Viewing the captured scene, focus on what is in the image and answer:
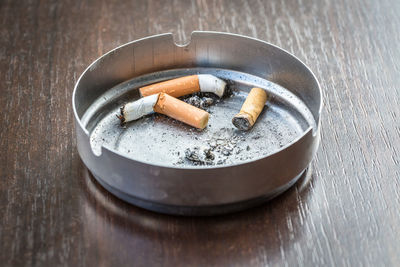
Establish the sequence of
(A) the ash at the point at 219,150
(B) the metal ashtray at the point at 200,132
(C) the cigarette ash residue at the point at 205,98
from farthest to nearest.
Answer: (C) the cigarette ash residue at the point at 205,98 → (A) the ash at the point at 219,150 → (B) the metal ashtray at the point at 200,132

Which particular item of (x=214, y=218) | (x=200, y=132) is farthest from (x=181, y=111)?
(x=214, y=218)

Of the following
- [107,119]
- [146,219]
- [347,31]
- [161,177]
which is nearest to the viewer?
[161,177]

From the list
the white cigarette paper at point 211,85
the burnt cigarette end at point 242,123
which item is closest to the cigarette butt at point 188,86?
the white cigarette paper at point 211,85

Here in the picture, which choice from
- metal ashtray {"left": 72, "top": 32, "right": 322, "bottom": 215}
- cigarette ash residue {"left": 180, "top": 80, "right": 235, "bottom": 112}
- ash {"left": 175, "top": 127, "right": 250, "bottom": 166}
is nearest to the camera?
metal ashtray {"left": 72, "top": 32, "right": 322, "bottom": 215}

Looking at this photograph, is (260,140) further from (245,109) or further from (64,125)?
(64,125)

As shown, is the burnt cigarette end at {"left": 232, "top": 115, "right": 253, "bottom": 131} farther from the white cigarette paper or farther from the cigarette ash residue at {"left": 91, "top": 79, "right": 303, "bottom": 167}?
the white cigarette paper

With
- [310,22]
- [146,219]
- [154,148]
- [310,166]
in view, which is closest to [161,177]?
[146,219]

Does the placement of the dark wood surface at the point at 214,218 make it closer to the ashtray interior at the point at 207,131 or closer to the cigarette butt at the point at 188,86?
the ashtray interior at the point at 207,131

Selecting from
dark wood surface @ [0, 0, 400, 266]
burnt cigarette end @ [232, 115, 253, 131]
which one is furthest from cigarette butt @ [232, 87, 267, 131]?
dark wood surface @ [0, 0, 400, 266]
